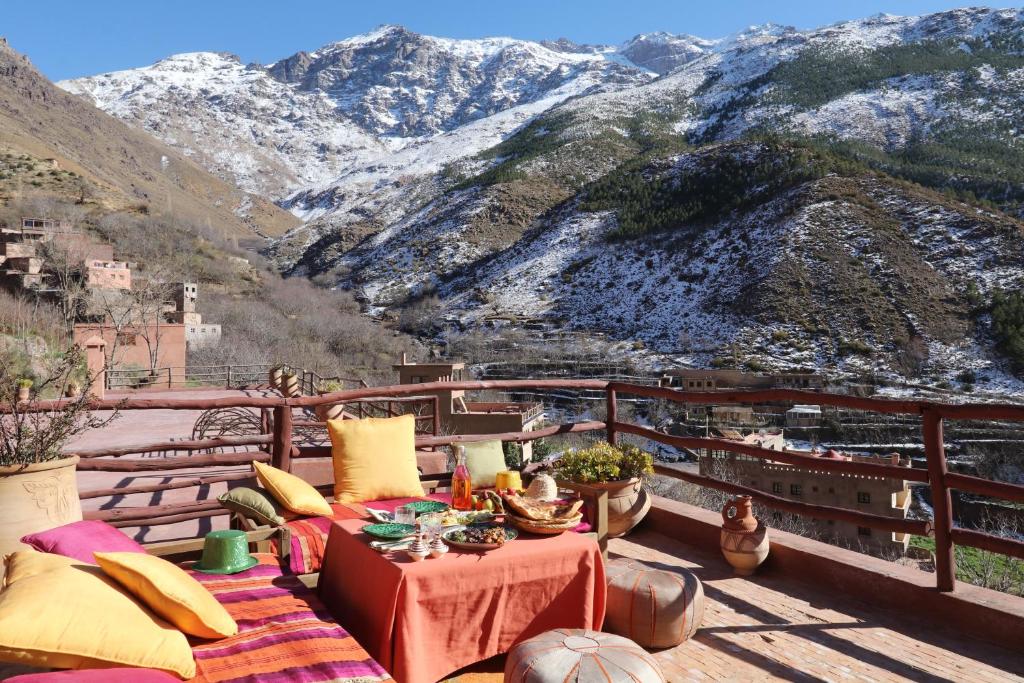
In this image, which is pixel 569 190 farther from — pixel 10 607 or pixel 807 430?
pixel 10 607

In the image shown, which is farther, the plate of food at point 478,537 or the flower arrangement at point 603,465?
the flower arrangement at point 603,465

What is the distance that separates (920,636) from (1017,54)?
87.7 m

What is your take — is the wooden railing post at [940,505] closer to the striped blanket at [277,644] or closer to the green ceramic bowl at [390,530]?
the green ceramic bowl at [390,530]

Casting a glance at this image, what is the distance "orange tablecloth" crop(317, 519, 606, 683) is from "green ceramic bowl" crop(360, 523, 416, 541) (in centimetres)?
5

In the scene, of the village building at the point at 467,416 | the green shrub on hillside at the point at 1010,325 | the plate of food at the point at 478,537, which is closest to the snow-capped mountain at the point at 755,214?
the green shrub on hillside at the point at 1010,325

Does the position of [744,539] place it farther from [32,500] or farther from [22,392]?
[22,392]

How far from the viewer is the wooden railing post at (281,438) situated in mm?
3748

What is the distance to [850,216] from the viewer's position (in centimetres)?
4131

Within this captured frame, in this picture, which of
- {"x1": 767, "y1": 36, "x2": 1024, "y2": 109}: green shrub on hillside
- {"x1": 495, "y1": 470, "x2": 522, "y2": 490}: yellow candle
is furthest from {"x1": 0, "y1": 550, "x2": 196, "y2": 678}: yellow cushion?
{"x1": 767, "y1": 36, "x2": 1024, "y2": 109}: green shrub on hillside

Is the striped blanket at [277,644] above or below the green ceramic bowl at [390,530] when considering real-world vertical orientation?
below

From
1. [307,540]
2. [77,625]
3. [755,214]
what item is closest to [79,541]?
[77,625]

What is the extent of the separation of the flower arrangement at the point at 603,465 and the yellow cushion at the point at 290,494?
1302 mm

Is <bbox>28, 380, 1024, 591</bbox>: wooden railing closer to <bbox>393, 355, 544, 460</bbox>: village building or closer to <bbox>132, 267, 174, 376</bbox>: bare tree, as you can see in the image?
<bbox>393, 355, 544, 460</bbox>: village building

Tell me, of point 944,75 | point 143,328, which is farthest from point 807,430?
point 944,75
